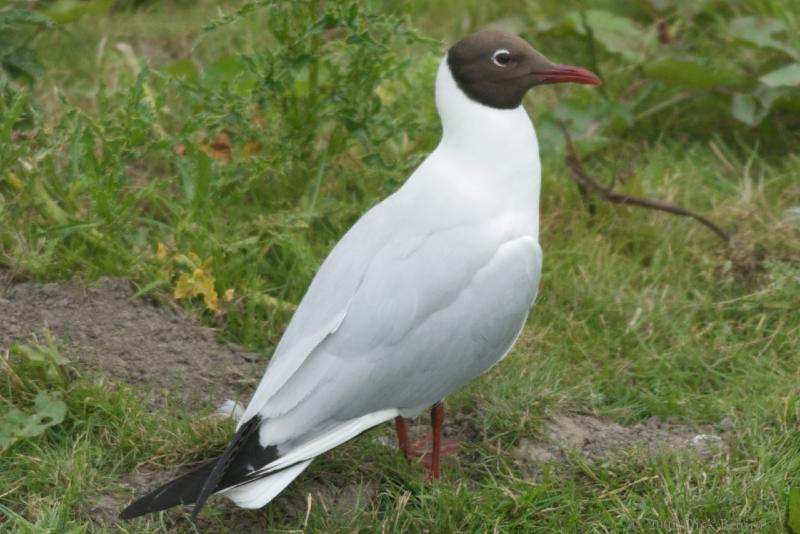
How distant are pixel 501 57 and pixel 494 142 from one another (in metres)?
0.25

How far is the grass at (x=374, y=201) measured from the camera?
3371 mm

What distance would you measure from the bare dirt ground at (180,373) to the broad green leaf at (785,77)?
179 cm

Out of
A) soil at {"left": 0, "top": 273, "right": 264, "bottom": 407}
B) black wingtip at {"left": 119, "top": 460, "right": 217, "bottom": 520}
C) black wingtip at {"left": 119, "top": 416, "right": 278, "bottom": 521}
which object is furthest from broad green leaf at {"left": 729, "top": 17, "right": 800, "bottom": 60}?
black wingtip at {"left": 119, "top": 460, "right": 217, "bottom": 520}

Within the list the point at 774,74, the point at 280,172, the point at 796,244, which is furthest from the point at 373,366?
the point at 774,74

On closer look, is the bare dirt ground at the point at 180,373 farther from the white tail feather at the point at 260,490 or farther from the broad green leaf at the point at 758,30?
the broad green leaf at the point at 758,30

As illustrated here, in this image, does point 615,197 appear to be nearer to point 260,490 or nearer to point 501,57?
point 501,57

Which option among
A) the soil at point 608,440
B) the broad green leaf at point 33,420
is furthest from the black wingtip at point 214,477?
the soil at point 608,440

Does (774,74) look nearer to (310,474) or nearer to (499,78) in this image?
(499,78)

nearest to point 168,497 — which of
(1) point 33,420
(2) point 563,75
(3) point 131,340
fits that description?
(1) point 33,420

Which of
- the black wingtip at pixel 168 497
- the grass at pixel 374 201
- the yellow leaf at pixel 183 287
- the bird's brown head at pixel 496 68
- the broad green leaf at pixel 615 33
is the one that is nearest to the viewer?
the black wingtip at pixel 168 497

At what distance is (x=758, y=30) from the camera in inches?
212

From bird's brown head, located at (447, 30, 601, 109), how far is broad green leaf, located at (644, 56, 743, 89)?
1.73m

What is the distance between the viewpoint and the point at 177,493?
3.14m

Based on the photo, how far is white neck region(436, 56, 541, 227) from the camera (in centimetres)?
354
